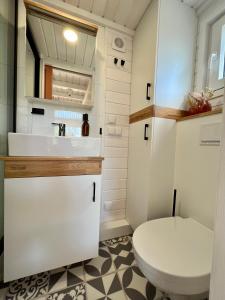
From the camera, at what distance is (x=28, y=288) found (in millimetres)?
941

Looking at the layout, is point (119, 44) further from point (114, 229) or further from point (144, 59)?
point (114, 229)

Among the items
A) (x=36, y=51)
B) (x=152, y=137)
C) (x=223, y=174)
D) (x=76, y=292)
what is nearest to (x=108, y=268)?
(x=76, y=292)

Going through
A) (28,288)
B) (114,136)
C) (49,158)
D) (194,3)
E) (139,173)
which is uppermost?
(194,3)

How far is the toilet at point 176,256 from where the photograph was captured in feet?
1.86

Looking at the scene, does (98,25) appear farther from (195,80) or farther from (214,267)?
(214,267)

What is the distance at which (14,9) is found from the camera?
44.9 inches

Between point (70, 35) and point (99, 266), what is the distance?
184 centimetres

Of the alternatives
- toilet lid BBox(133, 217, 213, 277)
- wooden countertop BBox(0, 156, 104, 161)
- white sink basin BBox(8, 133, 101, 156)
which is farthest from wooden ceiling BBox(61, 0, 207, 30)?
toilet lid BBox(133, 217, 213, 277)

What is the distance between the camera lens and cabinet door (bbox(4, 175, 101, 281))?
0.87 metres

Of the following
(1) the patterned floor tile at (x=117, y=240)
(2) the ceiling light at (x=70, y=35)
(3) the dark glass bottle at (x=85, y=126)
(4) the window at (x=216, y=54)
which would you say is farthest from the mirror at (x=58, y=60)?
Result: (1) the patterned floor tile at (x=117, y=240)

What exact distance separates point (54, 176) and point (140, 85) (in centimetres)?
103

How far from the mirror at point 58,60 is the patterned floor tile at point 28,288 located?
1273mm

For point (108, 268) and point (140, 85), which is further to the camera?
point (140, 85)

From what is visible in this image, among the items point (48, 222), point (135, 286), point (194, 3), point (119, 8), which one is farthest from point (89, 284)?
point (194, 3)
